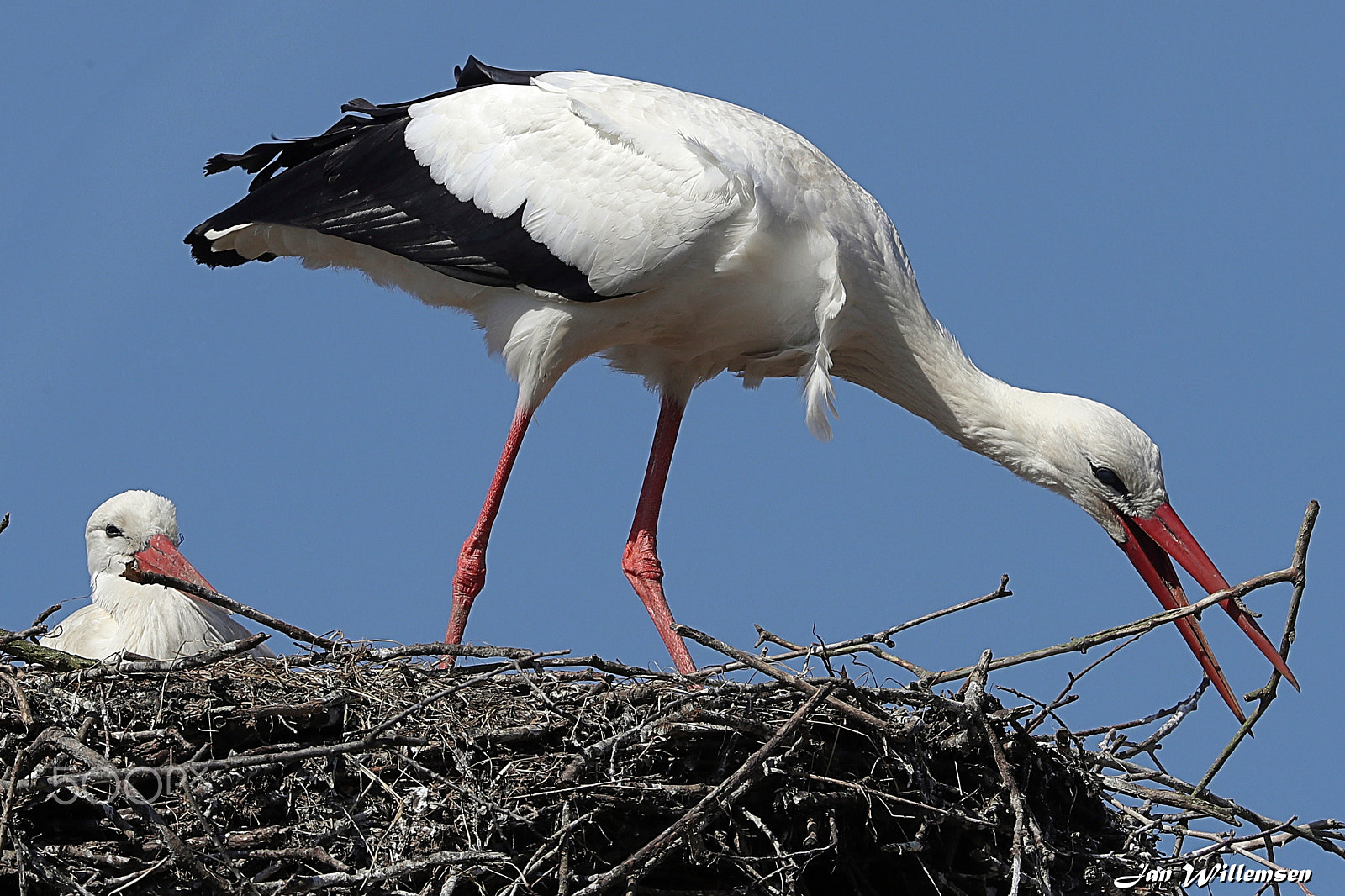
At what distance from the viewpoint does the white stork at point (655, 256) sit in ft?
17.5

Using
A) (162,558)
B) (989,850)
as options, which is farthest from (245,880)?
(162,558)

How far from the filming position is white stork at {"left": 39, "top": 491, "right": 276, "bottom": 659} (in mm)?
5461

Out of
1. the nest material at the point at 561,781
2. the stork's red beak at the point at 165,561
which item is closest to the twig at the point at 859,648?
the nest material at the point at 561,781

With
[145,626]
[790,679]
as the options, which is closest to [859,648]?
[790,679]

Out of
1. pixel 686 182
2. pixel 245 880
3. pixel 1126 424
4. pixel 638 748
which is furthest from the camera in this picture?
pixel 1126 424

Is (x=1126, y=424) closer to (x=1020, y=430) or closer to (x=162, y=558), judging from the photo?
(x=1020, y=430)

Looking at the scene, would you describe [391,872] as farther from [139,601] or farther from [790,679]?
[139,601]

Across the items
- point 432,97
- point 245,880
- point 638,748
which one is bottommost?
point 245,880

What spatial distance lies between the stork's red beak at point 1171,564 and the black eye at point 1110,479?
0.09m

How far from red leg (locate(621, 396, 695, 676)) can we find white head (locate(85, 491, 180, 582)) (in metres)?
1.69

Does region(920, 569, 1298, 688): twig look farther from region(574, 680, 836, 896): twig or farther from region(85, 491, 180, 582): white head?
region(85, 491, 180, 582): white head

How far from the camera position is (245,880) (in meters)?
3.80

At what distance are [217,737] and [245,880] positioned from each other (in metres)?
0.51

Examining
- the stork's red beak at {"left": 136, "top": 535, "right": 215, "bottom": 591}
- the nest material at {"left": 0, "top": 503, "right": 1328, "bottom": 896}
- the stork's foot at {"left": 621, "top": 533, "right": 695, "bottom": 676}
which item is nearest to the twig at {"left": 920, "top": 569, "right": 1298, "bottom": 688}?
the nest material at {"left": 0, "top": 503, "right": 1328, "bottom": 896}
